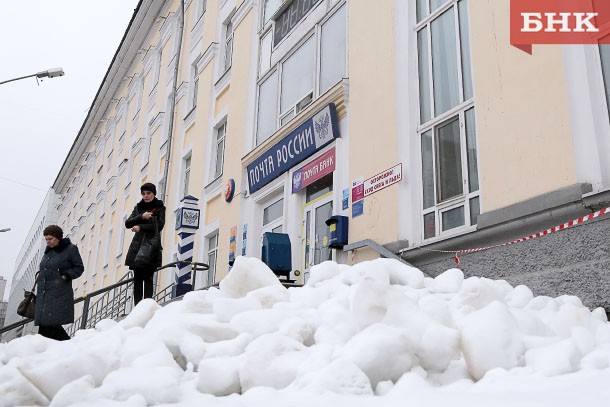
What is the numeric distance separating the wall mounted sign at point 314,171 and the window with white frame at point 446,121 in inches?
76.9

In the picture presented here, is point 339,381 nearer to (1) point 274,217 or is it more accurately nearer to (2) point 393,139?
(2) point 393,139

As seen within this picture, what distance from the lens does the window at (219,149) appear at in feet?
43.4

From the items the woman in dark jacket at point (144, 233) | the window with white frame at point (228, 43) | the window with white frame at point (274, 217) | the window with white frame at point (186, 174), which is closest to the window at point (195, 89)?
the window with white frame at point (186, 174)

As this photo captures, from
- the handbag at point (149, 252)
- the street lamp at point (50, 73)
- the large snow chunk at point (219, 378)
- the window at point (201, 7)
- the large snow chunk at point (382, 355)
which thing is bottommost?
the large snow chunk at point (219, 378)

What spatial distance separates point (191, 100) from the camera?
633 inches

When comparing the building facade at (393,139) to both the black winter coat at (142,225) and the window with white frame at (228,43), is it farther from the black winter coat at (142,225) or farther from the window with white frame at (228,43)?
the black winter coat at (142,225)

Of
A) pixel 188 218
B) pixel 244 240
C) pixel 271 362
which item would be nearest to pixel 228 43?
pixel 188 218

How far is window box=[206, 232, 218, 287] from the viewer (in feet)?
39.7

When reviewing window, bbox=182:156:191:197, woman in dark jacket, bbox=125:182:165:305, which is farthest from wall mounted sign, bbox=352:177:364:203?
window, bbox=182:156:191:197

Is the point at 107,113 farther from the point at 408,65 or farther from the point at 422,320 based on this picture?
the point at 422,320

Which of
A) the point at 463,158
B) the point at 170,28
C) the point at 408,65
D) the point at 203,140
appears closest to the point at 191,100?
the point at 203,140

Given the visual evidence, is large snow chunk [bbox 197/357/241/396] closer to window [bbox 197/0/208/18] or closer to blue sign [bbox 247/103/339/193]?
blue sign [bbox 247/103/339/193]

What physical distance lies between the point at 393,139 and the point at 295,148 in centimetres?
274

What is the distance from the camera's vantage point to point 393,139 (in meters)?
A: 7.07
